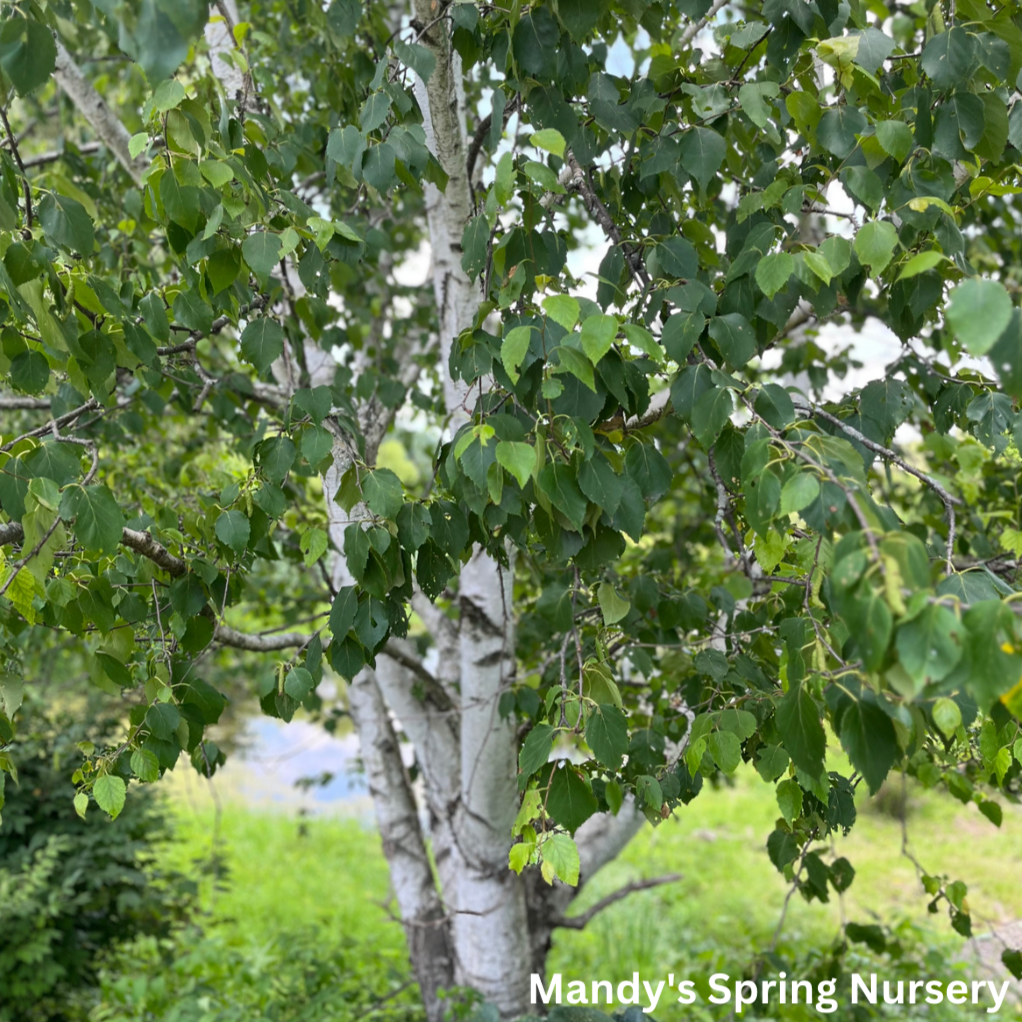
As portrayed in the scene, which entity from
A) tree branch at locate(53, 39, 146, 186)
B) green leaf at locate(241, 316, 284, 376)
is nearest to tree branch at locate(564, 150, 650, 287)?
green leaf at locate(241, 316, 284, 376)

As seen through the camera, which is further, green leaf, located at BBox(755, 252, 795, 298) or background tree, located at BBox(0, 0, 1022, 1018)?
green leaf, located at BBox(755, 252, 795, 298)

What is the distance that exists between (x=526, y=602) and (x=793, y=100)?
210 centimetres

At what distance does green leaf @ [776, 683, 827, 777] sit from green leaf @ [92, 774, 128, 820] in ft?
3.43

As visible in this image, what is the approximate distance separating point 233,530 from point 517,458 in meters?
0.65

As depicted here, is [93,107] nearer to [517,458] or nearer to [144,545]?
[144,545]

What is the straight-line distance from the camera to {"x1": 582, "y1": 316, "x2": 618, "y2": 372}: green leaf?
3.49ft

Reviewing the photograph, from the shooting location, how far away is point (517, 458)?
109 centimetres

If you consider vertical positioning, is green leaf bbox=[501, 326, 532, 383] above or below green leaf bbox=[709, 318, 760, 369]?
below

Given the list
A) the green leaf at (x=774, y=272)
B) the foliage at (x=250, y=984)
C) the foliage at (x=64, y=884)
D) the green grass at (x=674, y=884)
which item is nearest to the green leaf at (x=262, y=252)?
the green leaf at (x=774, y=272)

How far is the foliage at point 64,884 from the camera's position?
3.15 metres

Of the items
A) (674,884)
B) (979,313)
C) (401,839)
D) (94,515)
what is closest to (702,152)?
(979,313)

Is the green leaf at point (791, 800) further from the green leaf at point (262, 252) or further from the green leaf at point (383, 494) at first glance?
the green leaf at point (262, 252)

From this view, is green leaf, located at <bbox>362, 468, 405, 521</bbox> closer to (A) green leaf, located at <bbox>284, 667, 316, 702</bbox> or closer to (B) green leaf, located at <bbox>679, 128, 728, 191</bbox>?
(A) green leaf, located at <bbox>284, 667, 316, 702</bbox>

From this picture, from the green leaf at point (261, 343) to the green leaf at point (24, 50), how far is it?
0.55 meters
